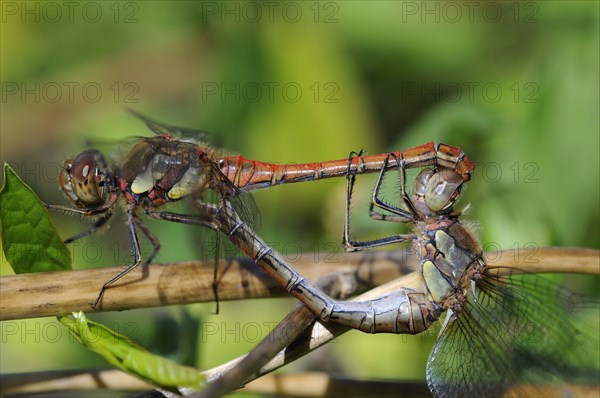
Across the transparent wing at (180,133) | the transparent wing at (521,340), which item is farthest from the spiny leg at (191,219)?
the transparent wing at (521,340)

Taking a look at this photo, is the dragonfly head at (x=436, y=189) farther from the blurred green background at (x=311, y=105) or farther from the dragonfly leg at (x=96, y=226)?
the dragonfly leg at (x=96, y=226)

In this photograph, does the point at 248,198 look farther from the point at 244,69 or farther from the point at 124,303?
the point at 244,69

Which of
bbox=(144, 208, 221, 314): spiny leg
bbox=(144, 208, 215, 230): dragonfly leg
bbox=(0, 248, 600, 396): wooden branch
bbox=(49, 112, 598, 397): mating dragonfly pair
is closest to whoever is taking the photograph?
bbox=(0, 248, 600, 396): wooden branch

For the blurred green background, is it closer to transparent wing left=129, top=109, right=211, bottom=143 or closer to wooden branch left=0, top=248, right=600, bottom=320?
transparent wing left=129, top=109, right=211, bottom=143

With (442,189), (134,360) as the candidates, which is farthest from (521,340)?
(134,360)

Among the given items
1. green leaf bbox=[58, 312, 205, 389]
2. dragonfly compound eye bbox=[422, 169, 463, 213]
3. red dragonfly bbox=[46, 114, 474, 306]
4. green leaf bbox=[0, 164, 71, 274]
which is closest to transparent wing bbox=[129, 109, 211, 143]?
red dragonfly bbox=[46, 114, 474, 306]

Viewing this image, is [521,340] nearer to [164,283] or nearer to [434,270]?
[434,270]

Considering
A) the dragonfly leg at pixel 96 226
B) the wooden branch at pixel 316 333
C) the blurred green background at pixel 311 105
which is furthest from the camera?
the blurred green background at pixel 311 105

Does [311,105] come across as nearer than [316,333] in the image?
No
